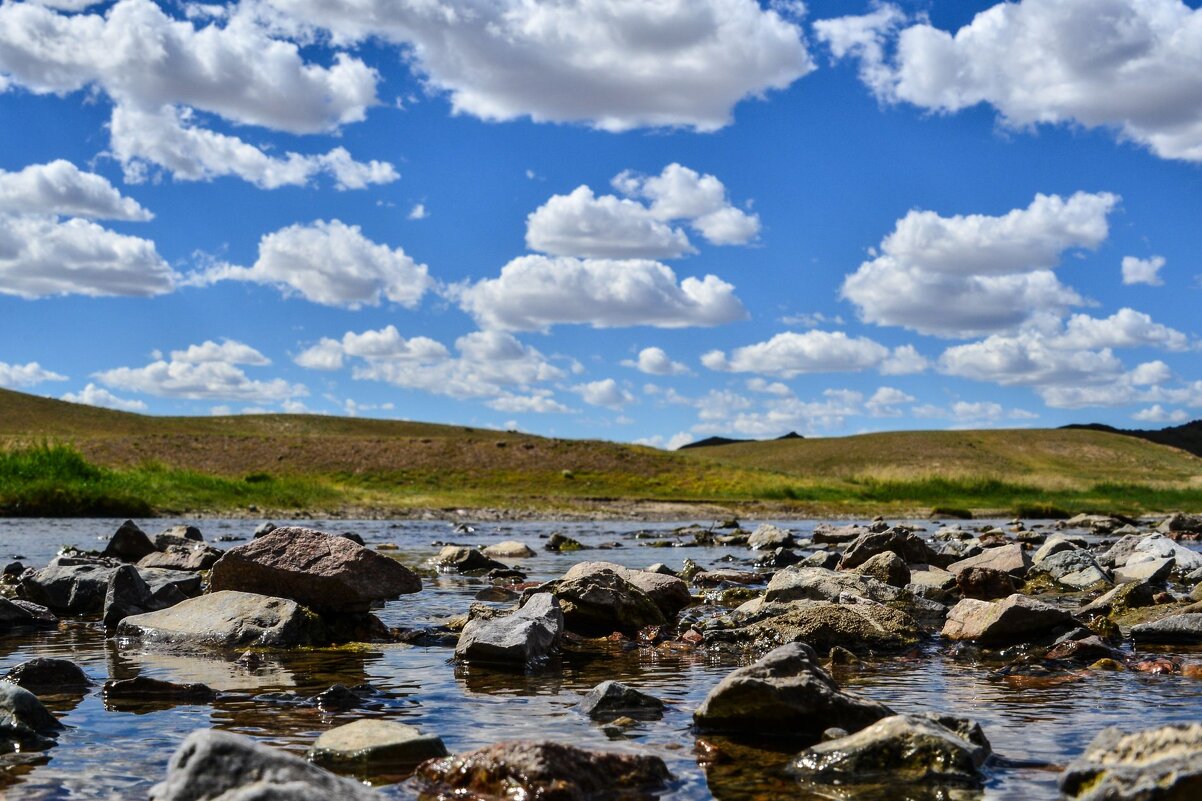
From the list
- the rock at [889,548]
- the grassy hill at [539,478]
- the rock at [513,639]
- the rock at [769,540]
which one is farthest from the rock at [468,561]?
the grassy hill at [539,478]

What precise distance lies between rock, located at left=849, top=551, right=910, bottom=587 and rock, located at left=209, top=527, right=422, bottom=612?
280 inches

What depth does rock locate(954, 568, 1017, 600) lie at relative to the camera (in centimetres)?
1546

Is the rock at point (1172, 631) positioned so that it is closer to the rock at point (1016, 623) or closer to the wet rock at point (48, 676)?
the rock at point (1016, 623)

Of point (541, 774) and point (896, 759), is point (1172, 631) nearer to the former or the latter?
point (896, 759)

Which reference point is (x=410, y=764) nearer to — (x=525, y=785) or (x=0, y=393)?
(x=525, y=785)

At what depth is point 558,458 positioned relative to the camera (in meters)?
80.5

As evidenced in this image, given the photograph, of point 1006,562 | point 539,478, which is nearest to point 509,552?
point 1006,562

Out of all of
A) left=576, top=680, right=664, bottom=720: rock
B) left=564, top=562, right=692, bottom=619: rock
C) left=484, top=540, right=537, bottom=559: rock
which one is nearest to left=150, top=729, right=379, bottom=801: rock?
left=576, top=680, right=664, bottom=720: rock

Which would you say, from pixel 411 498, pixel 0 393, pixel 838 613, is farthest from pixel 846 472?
pixel 0 393

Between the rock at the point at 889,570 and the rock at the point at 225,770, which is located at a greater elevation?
the rock at the point at 889,570

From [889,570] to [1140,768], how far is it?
1140cm

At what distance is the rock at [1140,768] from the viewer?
489 cm

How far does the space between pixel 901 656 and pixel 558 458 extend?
6972 cm

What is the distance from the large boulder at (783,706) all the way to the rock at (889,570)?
8916 mm
